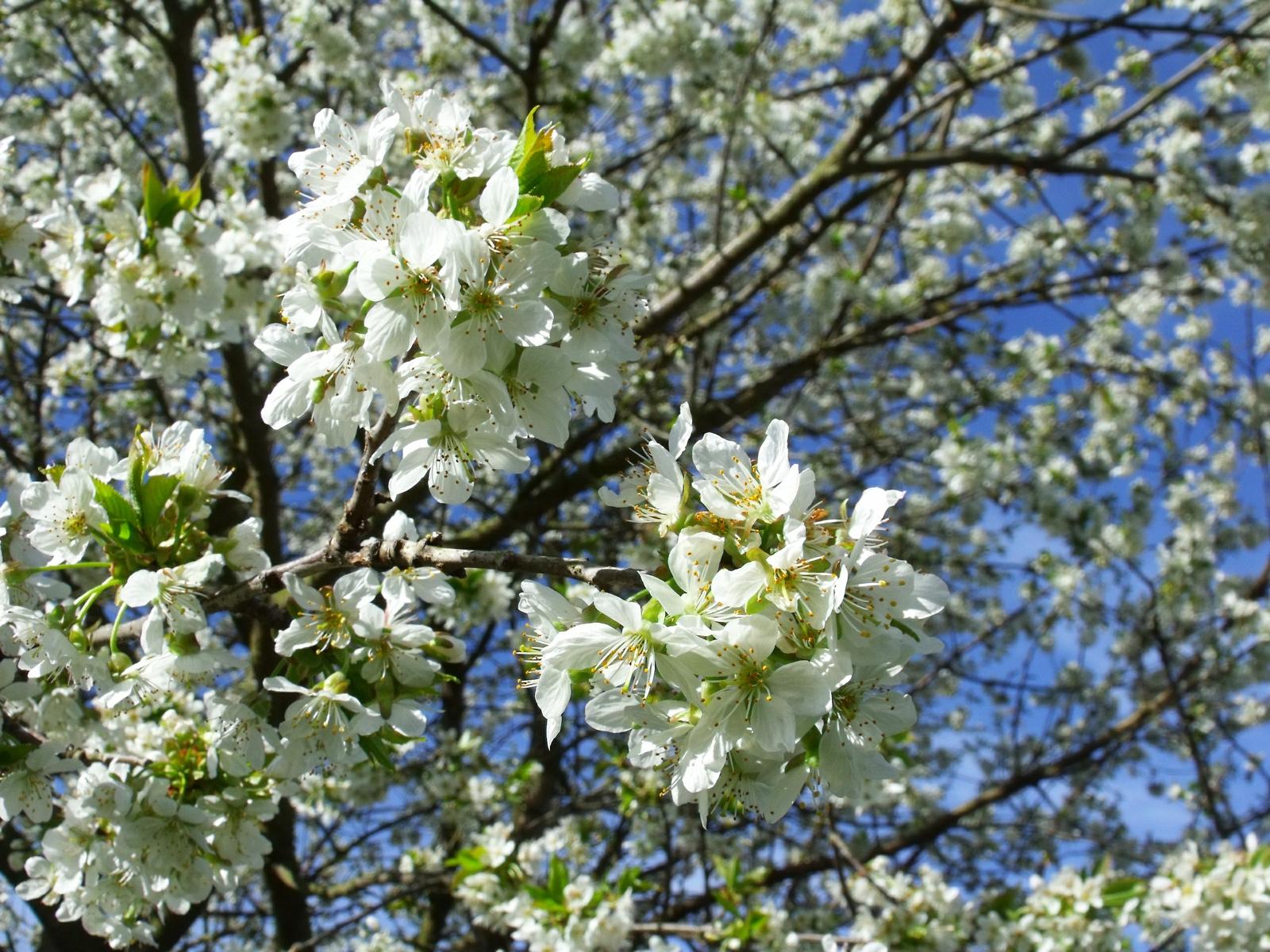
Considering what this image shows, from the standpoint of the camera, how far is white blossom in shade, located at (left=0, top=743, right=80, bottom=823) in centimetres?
184

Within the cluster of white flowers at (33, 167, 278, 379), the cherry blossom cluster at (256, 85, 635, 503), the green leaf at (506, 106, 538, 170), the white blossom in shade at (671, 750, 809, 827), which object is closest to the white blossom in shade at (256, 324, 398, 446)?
the cherry blossom cluster at (256, 85, 635, 503)

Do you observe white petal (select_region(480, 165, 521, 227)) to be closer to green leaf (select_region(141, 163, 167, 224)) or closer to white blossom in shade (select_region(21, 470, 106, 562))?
white blossom in shade (select_region(21, 470, 106, 562))

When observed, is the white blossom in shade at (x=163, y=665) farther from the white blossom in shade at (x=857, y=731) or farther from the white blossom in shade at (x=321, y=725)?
the white blossom in shade at (x=857, y=731)

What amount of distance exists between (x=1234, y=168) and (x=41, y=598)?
7225 mm

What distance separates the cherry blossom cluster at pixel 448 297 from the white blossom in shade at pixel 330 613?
0.92 feet

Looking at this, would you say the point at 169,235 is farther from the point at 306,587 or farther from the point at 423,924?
the point at 423,924

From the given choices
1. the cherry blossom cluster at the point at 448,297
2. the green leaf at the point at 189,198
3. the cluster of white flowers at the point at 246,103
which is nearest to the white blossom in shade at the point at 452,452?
the cherry blossom cluster at the point at 448,297

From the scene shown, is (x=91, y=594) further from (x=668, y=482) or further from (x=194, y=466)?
(x=668, y=482)

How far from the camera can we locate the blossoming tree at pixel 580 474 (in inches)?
53.0

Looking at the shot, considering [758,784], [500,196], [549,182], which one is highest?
[549,182]

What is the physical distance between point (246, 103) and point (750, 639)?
401 cm

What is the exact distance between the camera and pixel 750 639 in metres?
1.17

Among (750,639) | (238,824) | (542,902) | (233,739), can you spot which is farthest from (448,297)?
(542,902)

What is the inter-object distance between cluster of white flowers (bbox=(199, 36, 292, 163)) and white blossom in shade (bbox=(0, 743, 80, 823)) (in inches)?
123
